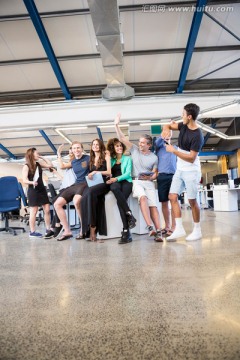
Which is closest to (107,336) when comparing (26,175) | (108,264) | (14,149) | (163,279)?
(163,279)

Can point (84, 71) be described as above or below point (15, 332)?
above

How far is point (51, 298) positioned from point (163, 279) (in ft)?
1.98

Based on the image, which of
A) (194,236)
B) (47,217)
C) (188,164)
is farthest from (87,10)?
(194,236)

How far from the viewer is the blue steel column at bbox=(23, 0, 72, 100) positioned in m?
5.11

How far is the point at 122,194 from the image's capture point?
3172 millimetres

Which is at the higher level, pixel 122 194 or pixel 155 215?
pixel 122 194

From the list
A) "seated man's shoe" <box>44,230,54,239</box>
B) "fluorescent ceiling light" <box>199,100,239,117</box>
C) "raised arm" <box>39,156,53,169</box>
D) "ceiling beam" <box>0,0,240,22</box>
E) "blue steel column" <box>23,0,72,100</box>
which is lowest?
"seated man's shoe" <box>44,230,54,239</box>

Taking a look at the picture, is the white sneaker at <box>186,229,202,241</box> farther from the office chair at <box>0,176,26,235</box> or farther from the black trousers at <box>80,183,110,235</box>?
the office chair at <box>0,176,26,235</box>

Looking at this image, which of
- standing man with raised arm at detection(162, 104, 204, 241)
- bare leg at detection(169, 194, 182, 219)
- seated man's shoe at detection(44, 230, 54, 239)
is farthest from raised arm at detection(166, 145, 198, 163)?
seated man's shoe at detection(44, 230, 54, 239)

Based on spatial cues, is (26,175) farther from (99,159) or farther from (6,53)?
(6,53)

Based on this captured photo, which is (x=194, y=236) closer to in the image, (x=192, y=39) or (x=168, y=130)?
(x=168, y=130)

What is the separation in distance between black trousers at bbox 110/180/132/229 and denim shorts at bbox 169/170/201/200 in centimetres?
58

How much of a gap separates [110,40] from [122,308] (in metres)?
5.13

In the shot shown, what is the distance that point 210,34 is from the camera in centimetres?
621
